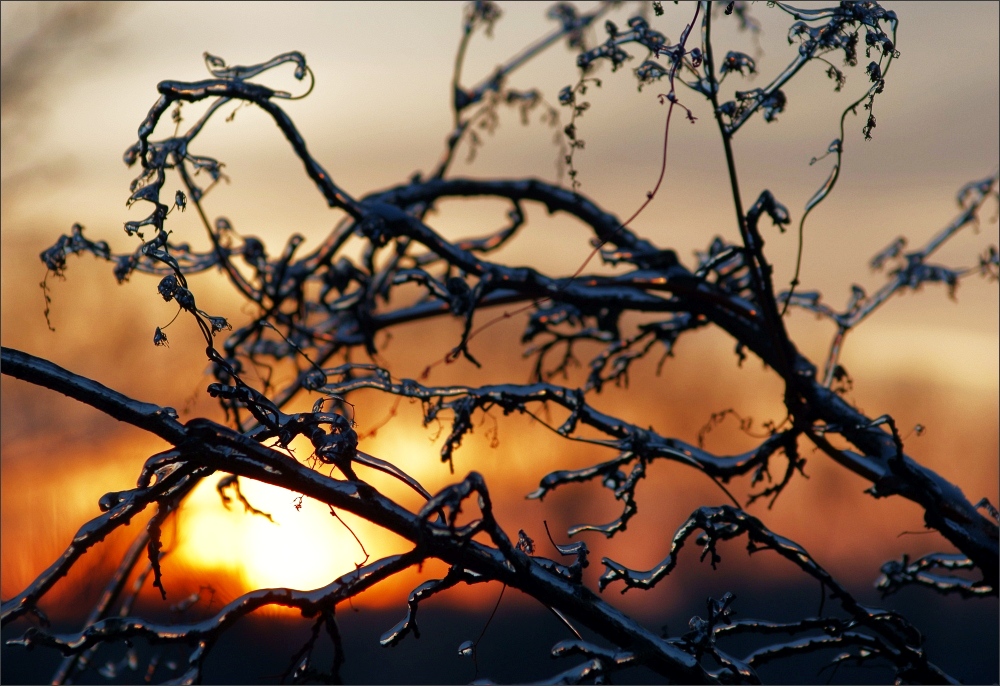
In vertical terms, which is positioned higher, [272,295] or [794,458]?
[272,295]

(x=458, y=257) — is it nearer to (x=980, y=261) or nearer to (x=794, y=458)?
(x=794, y=458)

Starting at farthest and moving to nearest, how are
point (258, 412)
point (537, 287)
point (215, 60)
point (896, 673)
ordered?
point (537, 287) < point (896, 673) < point (215, 60) < point (258, 412)

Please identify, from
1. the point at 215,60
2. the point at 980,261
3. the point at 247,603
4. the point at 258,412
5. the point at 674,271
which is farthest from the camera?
the point at 980,261

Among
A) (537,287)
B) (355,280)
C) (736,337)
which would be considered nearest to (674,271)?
(736,337)

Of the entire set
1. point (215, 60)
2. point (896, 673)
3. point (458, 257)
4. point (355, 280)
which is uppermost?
point (355, 280)

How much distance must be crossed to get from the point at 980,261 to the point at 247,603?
4.16 metres

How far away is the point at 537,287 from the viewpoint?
3447 mm

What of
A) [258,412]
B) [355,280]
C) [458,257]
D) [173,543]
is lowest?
[258,412]

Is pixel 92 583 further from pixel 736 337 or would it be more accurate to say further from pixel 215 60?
pixel 736 337

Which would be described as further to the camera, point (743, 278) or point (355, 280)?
point (355, 280)

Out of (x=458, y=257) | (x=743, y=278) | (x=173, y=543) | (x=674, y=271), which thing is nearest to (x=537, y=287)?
(x=458, y=257)

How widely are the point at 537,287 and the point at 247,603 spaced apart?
176cm

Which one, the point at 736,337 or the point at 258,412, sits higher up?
the point at 736,337

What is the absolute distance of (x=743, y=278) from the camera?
418 centimetres
